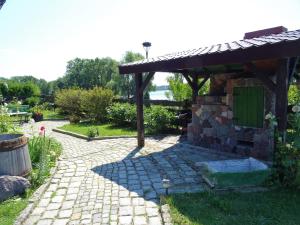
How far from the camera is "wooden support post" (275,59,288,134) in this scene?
4.53 metres

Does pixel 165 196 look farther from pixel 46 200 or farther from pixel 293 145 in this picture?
pixel 293 145

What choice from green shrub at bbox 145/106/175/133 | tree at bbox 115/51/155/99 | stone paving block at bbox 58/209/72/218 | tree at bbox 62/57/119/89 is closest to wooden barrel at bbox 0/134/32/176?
stone paving block at bbox 58/209/72/218

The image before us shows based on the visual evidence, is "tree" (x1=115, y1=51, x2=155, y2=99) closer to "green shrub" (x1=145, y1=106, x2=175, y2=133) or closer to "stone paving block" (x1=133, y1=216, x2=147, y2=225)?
"green shrub" (x1=145, y1=106, x2=175, y2=133)

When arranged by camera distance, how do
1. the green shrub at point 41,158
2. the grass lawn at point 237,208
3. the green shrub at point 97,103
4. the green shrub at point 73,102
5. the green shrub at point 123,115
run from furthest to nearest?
the green shrub at point 73,102, the green shrub at point 97,103, the green shrub at point 123,115, the green shrub at point 41,158, the grass lawn at point 237,208

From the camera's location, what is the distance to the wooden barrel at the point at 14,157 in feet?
15.5

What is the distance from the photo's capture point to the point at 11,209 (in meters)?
4.05

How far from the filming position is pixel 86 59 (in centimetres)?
5897

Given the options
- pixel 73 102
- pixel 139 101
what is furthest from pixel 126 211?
pixel 73 102

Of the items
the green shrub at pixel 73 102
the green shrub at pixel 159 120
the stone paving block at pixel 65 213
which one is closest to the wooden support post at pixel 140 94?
the green shrub at pixel 159 120

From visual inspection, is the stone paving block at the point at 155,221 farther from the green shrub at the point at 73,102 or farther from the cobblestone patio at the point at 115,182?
the green shrub at the point at 73,102

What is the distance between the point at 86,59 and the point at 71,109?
4454cm

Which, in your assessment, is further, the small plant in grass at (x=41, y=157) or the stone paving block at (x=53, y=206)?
the small plant in grass at (x=41, y=157)

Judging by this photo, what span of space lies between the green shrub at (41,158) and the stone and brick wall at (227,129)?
4094 mm

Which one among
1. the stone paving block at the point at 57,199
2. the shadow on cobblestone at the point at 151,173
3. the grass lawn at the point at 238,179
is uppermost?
the grass lawn at the point at 238,179
